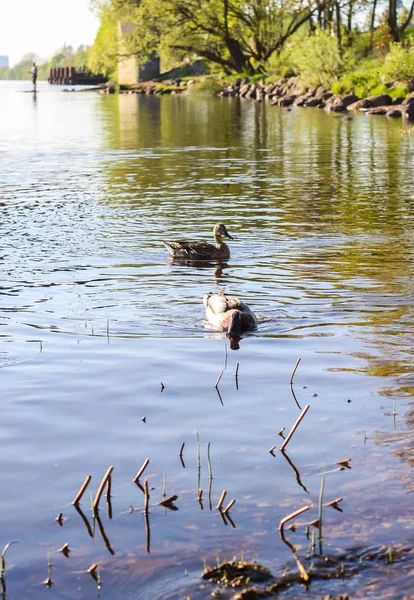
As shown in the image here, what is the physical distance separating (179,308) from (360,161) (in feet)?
57.7

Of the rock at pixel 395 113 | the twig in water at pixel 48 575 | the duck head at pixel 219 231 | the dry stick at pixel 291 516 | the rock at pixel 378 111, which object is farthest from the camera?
the rock at pixel 378 111

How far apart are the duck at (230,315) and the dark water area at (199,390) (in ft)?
0.59

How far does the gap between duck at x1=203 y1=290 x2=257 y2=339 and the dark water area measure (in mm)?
181

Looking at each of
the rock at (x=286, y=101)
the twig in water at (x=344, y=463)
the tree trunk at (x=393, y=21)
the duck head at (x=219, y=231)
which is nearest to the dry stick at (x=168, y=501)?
the twig in water at (x=344, y=463)

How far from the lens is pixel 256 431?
724 centimetres

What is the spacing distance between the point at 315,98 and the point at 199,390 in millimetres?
53705

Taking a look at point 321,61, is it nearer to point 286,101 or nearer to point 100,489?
point 286,101

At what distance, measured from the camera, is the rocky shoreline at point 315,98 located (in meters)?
47.7

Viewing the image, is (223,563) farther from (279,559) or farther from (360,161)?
(360,161)

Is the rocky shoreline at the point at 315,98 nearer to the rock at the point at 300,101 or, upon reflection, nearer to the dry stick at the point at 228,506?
the rock at the point at 300,101

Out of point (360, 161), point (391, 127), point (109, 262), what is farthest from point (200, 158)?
point (109, 262)

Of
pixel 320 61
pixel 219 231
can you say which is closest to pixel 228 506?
pixel 219 231

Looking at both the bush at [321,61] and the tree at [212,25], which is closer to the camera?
the bush at [321,61]

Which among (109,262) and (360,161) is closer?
(109,262)
